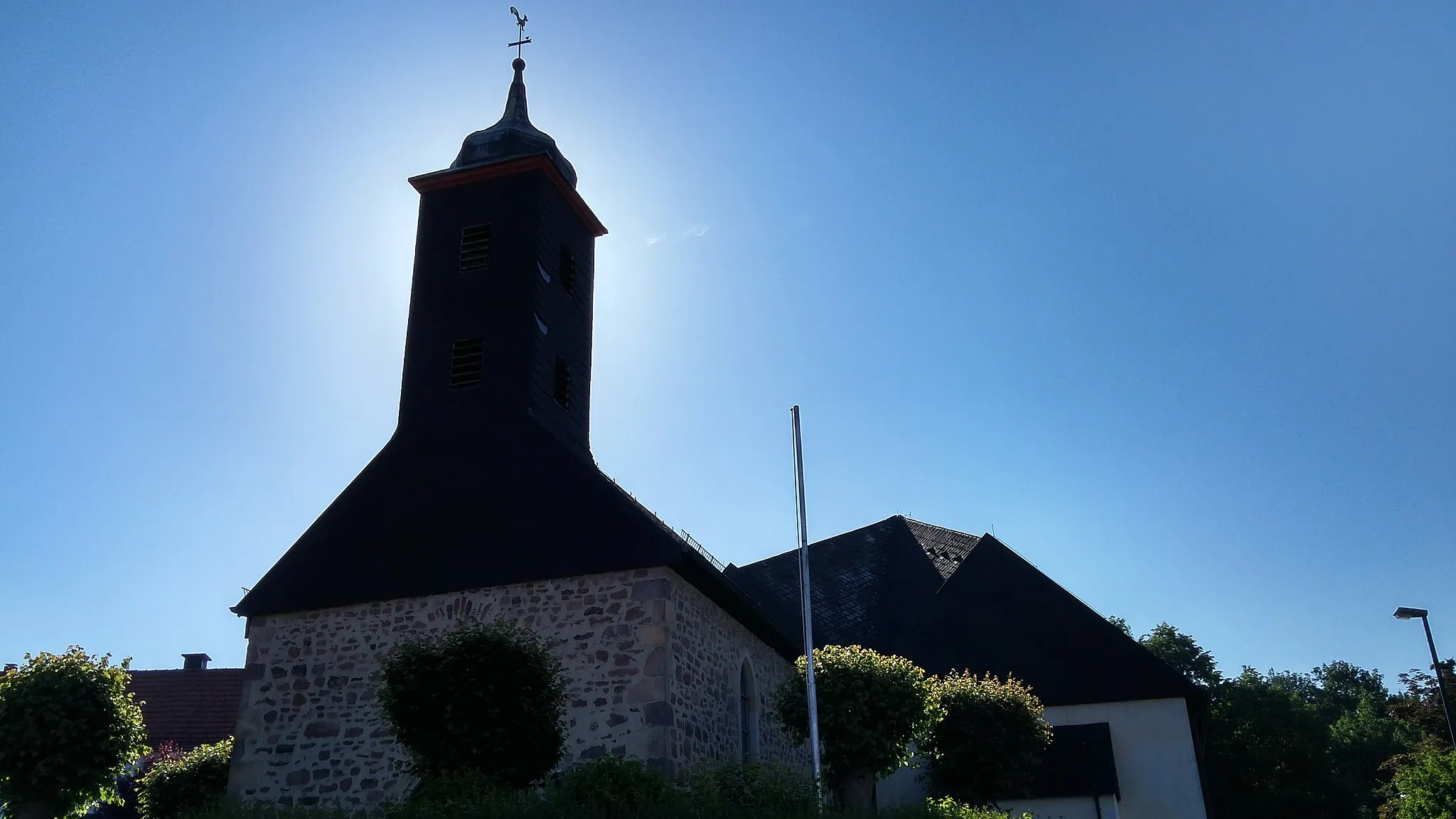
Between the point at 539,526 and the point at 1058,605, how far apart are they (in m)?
13.5

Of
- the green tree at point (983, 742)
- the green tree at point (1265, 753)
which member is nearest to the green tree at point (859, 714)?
the green tree at point (983, 742)

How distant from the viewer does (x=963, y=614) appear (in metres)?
24.7

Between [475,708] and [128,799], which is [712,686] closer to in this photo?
[475,708]

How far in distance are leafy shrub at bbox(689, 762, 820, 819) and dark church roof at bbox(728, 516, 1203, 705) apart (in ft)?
29.1

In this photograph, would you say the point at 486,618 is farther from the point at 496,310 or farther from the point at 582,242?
the point at 582,242

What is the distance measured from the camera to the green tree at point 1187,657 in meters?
49.6

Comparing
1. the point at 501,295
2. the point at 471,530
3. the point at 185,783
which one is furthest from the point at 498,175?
the point at 185,783

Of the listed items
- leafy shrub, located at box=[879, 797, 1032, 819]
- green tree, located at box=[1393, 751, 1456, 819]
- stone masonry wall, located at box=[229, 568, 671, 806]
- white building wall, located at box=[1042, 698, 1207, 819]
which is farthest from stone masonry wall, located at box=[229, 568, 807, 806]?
green tree, located at box=[1393, 751, 1456, 819]

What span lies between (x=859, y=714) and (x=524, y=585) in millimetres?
5132

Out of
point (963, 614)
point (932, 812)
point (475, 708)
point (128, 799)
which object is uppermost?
point (963, 614)

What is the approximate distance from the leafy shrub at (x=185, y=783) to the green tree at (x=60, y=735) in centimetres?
231

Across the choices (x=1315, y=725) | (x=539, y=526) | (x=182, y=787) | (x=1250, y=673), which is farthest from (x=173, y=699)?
(x=1250, y=673)

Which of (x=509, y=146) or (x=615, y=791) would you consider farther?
(x=509, y=146)

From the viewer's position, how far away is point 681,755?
14180 millimetres
